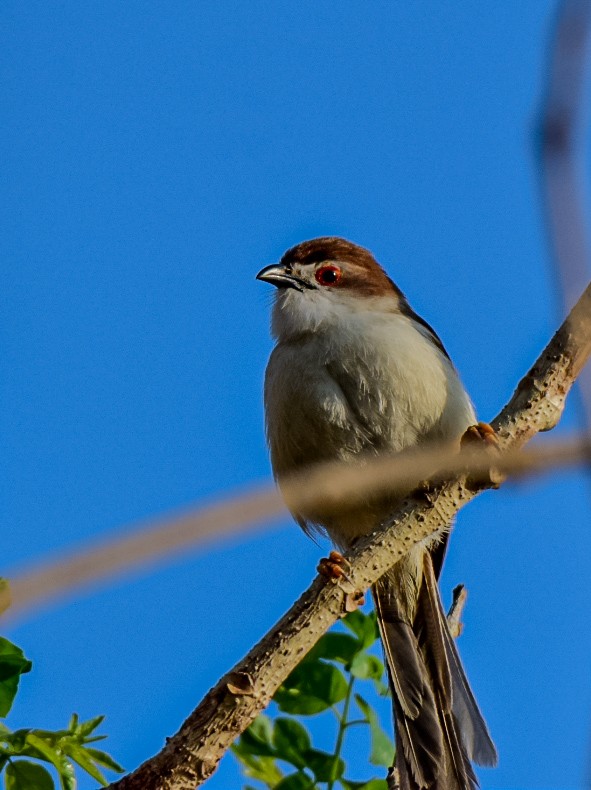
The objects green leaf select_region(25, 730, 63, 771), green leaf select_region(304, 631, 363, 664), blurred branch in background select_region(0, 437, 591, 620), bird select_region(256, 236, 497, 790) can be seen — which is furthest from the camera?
bird select_region(256, 236, 497, 790)

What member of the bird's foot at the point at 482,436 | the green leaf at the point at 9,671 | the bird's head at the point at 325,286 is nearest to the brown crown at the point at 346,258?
the bird's head at the point at 325,286

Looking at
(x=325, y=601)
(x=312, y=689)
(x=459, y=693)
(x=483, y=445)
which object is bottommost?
(x=312, y=689)

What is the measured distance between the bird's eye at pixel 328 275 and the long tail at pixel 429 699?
6.93 ft

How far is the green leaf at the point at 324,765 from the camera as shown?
13.8 feet

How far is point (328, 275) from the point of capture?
293 inches

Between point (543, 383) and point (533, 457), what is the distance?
10.3 feet

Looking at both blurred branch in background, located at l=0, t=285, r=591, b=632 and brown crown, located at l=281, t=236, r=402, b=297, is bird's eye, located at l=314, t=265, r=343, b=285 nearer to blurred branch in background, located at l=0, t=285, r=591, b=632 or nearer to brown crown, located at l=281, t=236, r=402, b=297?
brown crown, located at l=281, t=236, r=402, b=297

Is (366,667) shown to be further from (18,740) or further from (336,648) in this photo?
(18,740)

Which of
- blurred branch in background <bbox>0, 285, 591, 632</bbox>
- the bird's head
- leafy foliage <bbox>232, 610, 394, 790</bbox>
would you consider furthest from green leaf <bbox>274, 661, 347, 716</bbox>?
blurred branch in background <bbox>0, 285, 591, 632</bbox>

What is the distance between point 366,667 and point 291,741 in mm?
550

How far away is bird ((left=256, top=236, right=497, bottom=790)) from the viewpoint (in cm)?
583

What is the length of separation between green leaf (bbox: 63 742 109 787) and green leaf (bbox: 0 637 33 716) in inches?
10.2

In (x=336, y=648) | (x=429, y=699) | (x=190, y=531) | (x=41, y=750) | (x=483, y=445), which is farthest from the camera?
(x=429, y=699)

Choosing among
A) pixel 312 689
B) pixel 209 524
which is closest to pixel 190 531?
pixel 209 524
